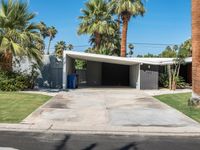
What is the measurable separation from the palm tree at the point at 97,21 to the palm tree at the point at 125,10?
1.58m

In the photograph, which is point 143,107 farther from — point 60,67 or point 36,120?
point 60,67

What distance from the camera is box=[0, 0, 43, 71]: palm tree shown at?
1914 cm

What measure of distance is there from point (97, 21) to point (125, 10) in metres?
3.60

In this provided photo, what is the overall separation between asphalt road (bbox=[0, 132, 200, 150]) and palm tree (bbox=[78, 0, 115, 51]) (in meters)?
26.2

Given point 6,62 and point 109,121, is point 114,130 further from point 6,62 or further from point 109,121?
point 6,62

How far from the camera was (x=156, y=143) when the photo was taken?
7.91m

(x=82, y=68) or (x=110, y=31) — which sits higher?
(x=110, y=31)

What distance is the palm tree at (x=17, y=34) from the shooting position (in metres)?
19.1

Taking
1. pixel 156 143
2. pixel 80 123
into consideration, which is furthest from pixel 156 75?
pixel 156 143

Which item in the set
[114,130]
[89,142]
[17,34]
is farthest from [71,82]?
[89,142]

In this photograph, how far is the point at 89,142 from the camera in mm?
7898

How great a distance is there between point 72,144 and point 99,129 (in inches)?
73.5

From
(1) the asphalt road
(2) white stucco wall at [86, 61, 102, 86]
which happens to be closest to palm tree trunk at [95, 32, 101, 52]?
(2) white stucco wall at [86, 61, 102, 86]

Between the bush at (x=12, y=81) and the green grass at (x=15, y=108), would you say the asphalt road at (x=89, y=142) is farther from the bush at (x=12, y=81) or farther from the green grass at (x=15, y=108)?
the bush at (x=12, y=81)
